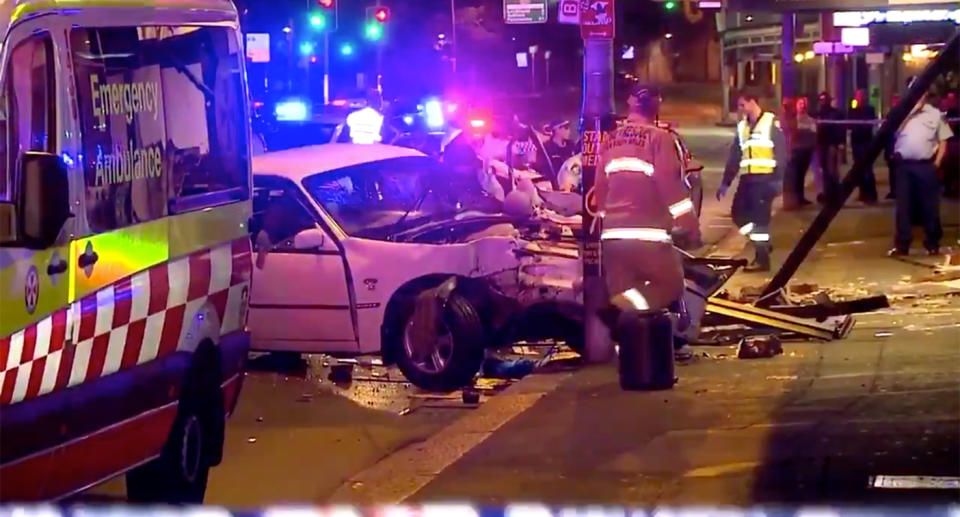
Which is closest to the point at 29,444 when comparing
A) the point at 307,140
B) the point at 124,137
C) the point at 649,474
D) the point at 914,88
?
the point at 124,137

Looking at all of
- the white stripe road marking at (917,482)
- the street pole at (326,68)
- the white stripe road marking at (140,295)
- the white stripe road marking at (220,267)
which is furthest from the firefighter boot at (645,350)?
the street pole at (326,68)

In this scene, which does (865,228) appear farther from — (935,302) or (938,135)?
Answer: (935,302)

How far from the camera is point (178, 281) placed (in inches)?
285

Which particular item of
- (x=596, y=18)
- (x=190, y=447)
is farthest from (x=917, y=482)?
(x=596, y=18)

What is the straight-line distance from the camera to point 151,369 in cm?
704

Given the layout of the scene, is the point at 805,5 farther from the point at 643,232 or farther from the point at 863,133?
the point at 863,133

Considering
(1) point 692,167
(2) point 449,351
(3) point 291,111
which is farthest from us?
(3) point 291,111

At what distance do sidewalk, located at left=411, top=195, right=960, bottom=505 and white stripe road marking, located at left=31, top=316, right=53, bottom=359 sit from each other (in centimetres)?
211

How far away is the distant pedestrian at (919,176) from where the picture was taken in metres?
16.6

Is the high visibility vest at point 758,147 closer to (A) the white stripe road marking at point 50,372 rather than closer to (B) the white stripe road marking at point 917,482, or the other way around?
(B) the white stripe road marking at point 917,482

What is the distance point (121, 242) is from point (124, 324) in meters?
0.34

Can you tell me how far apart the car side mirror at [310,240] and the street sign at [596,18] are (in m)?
2.14

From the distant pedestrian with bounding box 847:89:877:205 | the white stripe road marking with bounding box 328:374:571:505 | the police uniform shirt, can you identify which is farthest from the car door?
the distant pedestrian with bounding box 847:89:877:205

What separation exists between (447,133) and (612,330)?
44.9 ft
